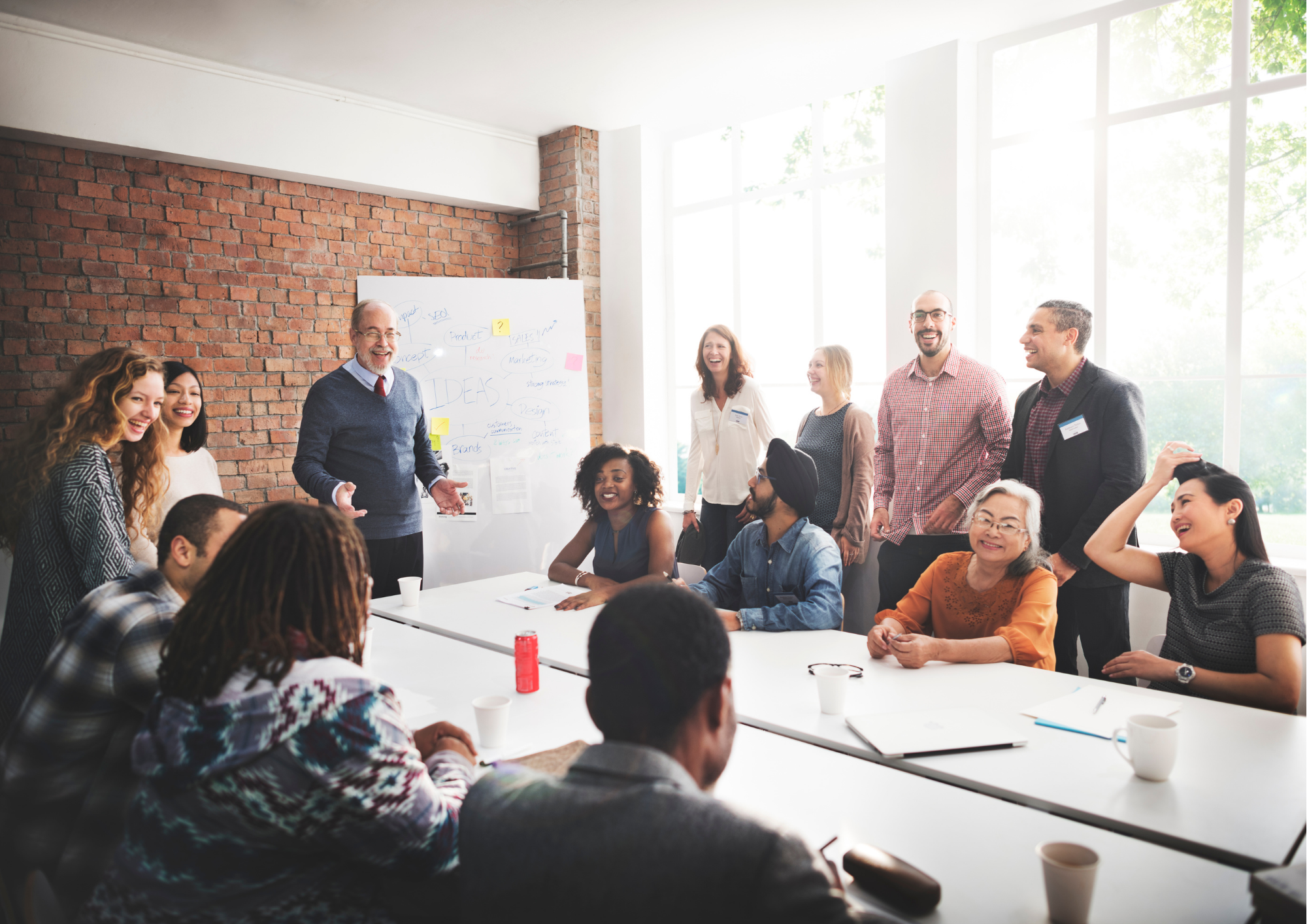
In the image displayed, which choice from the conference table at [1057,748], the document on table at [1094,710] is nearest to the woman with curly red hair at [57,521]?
the conference table at [1057,748]

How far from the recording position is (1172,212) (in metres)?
3.82

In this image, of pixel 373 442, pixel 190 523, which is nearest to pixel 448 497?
pixel 373 442

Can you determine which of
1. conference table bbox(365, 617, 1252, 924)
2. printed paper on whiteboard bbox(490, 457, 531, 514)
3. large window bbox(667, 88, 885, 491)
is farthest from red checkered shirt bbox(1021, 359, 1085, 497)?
printed paper on whiteboard bbox(490, 457, 531, 514)

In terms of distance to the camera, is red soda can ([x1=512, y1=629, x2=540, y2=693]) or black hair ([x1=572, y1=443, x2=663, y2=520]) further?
black hair ([x1=572, y1=443, x2=663, y2=520])

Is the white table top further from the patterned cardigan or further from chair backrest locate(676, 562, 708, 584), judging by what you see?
chair backrest locate(676, 562, 708, 584)

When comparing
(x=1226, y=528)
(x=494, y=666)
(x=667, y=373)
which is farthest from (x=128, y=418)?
(x=667, y=373)

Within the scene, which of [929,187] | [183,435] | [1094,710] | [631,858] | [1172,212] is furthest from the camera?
[929,187]

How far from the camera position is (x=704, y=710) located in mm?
959

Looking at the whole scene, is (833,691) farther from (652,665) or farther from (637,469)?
(637,469)

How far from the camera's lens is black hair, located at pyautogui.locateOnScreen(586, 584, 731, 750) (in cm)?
93

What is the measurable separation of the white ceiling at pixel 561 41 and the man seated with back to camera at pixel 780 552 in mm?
2339

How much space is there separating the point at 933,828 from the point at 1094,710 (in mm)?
666

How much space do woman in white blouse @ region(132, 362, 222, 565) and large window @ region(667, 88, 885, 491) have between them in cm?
317

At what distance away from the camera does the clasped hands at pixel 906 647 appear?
6.75ft
